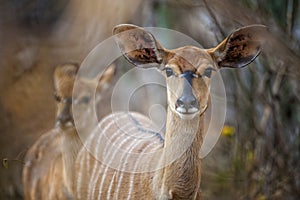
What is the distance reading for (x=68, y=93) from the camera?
194 inches

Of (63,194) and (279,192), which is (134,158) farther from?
(279,192)

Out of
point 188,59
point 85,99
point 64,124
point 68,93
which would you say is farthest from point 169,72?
point 85,99

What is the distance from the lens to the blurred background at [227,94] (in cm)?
487

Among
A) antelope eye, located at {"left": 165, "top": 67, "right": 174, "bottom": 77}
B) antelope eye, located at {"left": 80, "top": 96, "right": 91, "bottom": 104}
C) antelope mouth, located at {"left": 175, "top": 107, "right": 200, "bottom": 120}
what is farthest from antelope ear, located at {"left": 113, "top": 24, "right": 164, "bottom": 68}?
antelope eye, located at {"left": 80, "top": 96, "right": 91, "bottom": 104}

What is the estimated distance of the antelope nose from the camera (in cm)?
326

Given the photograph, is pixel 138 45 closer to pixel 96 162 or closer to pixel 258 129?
pixel 96 162

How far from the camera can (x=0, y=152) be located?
598 cm

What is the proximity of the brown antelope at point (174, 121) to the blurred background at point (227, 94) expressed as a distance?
24 cm

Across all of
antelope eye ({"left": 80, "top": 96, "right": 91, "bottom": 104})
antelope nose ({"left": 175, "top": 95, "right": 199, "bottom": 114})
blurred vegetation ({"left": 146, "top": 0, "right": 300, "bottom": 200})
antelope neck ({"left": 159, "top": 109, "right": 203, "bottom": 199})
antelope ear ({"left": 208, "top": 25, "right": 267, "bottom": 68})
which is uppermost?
antelope nose ({"left": 175, "top": 95, "right": 199, "bottom": 114})

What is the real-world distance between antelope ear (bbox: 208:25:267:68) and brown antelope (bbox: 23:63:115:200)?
55.6 inches

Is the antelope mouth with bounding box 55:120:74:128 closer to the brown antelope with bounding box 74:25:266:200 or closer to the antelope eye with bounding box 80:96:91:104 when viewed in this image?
the antelope eye with bounding box 80:96:91:104

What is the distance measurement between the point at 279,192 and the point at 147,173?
5.28ft

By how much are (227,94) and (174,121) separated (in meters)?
2.04

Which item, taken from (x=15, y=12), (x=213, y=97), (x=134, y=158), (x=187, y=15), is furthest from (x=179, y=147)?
(x=15, y=12)
